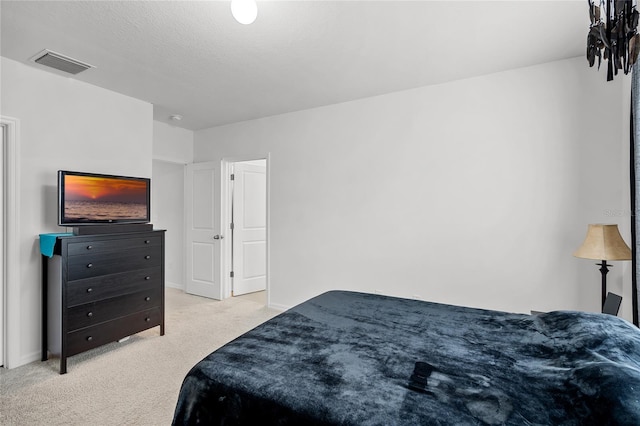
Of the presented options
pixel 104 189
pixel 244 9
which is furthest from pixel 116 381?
pixel 244 9

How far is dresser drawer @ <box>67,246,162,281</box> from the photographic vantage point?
105 inches

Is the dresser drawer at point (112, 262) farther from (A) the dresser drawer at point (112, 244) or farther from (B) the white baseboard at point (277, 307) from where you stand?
(B) the white baseboard at point (277, 307)

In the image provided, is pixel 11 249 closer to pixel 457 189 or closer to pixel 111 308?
pixel 111 308

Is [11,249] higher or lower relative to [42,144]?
lower

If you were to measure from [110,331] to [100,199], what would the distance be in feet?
4.14

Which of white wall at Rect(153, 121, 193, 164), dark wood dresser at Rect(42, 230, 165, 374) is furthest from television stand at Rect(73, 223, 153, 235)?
white wall at Rect(153, 121, 193, 164)

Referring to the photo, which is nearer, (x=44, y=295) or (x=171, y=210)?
(x=44, y=295)

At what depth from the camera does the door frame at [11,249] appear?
266cm

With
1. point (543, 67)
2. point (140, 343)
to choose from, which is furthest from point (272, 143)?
point (543, 67)

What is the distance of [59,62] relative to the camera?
2.67 m

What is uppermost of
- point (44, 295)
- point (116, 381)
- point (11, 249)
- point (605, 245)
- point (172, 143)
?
point (172, 143)

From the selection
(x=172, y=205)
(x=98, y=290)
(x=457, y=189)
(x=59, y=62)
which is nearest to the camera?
(x=59, y=62)

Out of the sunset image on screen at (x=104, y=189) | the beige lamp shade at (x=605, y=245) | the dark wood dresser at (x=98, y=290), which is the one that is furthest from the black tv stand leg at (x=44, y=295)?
the beige lamp shade at (x=605, y=245)

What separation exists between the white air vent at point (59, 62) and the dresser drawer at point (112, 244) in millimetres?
1554
